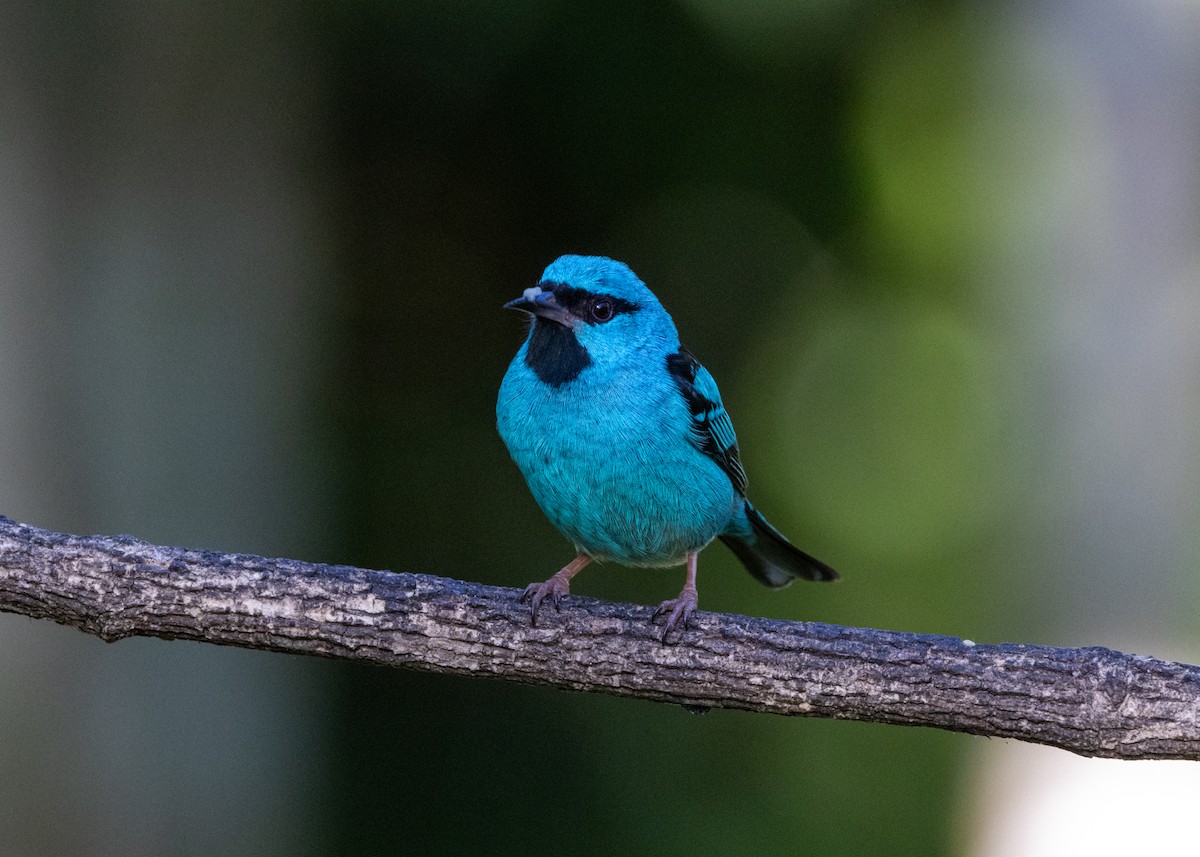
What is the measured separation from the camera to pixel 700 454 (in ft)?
15.5

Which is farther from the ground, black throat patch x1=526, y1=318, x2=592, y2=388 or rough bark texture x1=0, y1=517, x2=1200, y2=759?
black throat patch x1=526, y1=318, x2=592, y2=388

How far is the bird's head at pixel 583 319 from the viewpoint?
4.57 m

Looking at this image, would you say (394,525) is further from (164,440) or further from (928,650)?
(928,650)

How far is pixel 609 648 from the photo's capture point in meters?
3.92

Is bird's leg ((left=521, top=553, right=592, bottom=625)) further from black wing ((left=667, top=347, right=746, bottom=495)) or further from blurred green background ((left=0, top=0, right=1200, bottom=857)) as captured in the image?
blurred green background ((left=0, top=0, right=1200, bottom=857))

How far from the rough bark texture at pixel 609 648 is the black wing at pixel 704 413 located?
990 mm

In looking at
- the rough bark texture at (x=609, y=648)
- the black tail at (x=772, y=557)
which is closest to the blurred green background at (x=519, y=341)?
the black tail at (x=772, y=557)

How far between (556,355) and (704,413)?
2.10 feet

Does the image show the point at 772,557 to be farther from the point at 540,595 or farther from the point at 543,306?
the point at 540,595

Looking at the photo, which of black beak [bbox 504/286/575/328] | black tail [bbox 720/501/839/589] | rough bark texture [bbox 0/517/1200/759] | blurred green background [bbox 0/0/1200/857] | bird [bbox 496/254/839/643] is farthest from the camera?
blurred green background [bbox 0/0/1200/857]

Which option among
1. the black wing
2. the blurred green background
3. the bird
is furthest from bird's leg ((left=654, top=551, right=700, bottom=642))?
the blurred green background

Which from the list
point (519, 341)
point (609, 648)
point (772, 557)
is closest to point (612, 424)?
point (609, 648)

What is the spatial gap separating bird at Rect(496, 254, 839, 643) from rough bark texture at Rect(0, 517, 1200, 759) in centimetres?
41

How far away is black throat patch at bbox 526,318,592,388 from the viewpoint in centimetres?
455
